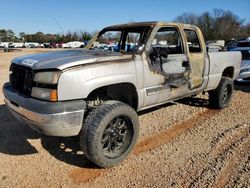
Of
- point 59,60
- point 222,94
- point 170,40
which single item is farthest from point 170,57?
point 222,94

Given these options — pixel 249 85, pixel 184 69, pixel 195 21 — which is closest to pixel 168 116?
pixel 184 69

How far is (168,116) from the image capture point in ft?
20.6

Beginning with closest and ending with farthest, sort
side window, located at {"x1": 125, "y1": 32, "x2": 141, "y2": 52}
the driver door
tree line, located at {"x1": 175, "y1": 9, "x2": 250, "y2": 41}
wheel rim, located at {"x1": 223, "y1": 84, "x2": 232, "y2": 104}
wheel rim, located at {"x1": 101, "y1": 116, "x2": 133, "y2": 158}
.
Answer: wheel rim, located at {"x1": 101, "y1": 116, "x2": 133, "y2": 158}, the driver door, side window, located at {"x1": 125, "y1": 32, "x2": 141, "y2": 52}, wheel rim, located at {"x1": 223, "y1": 84, "x2": 232, "y2": 104}, tree line, located at {"x1": 175, "y1": 9, "x2": 250, "y2": 41}

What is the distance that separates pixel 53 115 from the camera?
3.45 meters

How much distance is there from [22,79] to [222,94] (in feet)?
14.1

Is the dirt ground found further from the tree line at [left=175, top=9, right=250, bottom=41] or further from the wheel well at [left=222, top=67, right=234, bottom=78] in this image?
the tree line at [left=175, top=9, right=250, bottom=41]

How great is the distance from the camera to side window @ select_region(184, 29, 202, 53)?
575 centimetres

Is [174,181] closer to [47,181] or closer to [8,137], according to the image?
[47,181]

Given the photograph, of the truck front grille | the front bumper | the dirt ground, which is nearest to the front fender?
the front bumper

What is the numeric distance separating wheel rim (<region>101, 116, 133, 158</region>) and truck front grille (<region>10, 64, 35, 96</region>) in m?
1.12

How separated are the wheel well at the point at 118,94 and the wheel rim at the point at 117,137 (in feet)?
1.23

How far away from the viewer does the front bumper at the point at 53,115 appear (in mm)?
3453

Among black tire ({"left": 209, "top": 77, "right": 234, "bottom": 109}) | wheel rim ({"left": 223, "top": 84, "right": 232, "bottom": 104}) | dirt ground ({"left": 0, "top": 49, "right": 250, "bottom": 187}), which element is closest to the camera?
dirt ground ({"left": 0, "top": 49, "right": 250, "bottom": 187})

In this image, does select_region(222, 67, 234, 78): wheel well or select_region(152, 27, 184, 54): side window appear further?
select_region(222, 67, 234, 78): wheel well
